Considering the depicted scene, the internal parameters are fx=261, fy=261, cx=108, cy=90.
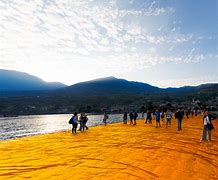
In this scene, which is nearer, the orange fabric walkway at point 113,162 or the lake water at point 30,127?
the orange fabric walkway at point 113,162

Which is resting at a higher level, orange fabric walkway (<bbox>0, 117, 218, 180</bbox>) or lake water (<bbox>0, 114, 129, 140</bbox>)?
orange fabric walkway (<bbox>0, 117, 218, 180</bbox>)

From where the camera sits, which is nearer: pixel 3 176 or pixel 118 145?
pixel 3 176

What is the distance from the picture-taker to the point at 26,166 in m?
11.2

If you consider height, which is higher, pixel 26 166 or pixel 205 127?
pixel 205 127

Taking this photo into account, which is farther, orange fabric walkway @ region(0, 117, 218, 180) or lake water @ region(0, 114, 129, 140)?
lake water @ region(0, 114, 129, 140)

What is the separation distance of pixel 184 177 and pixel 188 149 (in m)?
5.93

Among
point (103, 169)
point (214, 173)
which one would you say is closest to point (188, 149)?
point (214, 173)

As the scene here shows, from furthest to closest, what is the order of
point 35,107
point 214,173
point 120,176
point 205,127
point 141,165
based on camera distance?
point 35,107 < point 205,127 < point 141,165 < point 214,173 < point 120,176

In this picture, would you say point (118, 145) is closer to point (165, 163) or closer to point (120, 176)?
point (165, 163)

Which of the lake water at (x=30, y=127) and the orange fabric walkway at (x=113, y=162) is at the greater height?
the orange fabric walkway at (x=113, y=162)

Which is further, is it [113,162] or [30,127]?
[30,127]

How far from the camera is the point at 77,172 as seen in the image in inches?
399

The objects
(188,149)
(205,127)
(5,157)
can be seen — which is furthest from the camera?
(205,127)

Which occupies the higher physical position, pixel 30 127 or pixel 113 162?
pixel 113 162
